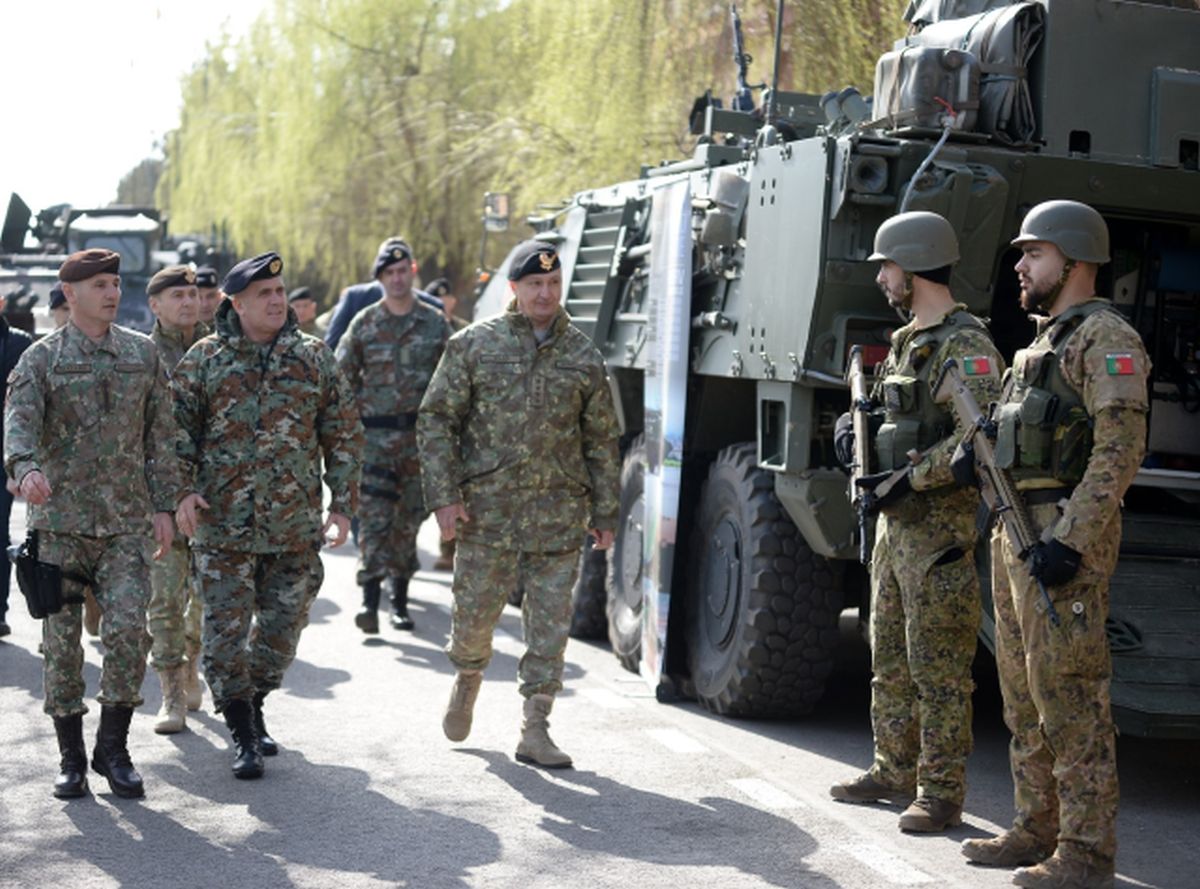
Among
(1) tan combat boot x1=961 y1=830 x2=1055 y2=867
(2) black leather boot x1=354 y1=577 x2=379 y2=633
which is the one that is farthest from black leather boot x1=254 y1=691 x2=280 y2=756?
(2) black leather boot x1=354 y1=577 x2=379 y2=633

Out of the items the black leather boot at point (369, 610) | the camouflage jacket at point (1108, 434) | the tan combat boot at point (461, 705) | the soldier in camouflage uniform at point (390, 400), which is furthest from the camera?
the soldier in camouflage uniform at point (390, 400)

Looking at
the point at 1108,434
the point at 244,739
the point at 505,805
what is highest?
the point at 1108,434

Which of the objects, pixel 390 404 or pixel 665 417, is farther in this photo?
pixel 390 404

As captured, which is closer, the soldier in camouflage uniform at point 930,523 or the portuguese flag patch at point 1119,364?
the portuguese flag patch at point 1119,364

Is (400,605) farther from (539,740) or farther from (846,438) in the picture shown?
(846,438)

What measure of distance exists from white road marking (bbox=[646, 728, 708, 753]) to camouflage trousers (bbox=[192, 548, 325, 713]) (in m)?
1.60

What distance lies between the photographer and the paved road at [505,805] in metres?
6.27

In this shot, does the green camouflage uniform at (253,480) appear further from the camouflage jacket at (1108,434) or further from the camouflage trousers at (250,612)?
the camouflage jacket at (1108,434)

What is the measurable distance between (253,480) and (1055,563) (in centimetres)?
317

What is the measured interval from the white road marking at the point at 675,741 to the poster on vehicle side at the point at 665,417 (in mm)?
738

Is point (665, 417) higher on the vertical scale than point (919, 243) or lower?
lower

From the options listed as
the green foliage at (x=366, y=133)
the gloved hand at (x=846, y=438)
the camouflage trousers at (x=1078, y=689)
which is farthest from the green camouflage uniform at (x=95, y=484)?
the green foliage at (x=366, y=133)

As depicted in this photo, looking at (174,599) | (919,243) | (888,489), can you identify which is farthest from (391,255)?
A: (888,489)

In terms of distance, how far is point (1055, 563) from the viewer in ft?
19.2
